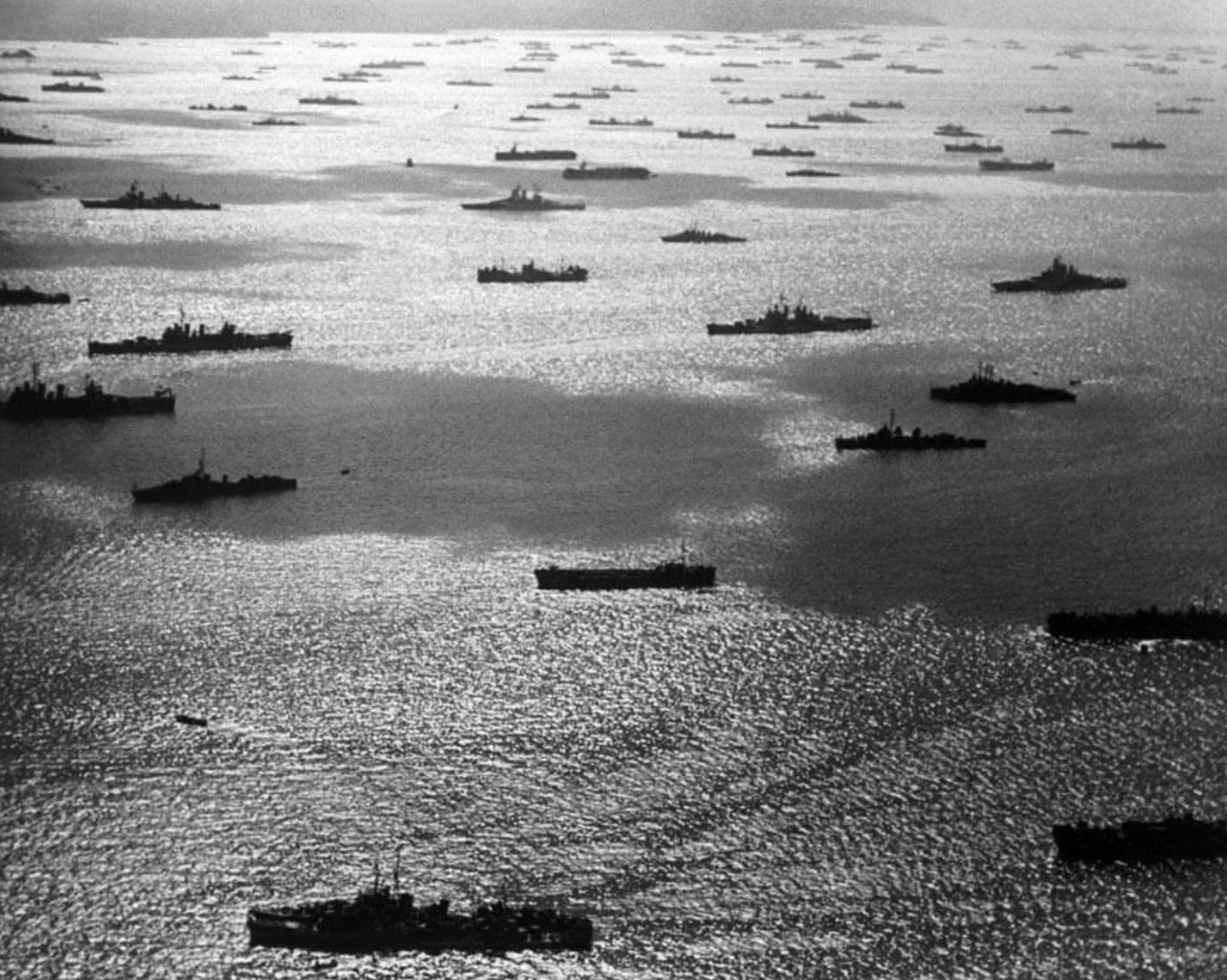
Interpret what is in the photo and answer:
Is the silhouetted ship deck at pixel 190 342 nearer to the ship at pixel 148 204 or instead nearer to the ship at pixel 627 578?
the ship at pixel 627 578

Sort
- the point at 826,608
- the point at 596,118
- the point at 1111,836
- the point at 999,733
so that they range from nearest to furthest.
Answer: the point at 1111,836 → the point at 999,733 → the point at 826,608 → the point at 596,118

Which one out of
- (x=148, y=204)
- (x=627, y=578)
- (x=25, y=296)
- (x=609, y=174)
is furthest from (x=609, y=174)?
(x=627, y=578)

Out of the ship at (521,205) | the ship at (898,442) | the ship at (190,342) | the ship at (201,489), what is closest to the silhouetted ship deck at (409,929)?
the ship at (201,489)

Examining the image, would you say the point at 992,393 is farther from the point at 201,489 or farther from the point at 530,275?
the point at 530,275

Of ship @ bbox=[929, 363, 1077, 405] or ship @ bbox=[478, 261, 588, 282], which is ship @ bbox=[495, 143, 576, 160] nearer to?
ship @ bbox=[478, 261, 588, 282]

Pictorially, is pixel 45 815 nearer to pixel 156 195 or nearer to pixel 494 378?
pixel 494 378

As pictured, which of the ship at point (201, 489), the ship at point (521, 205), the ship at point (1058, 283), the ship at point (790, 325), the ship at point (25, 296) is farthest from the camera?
the ship at point (521, 205)

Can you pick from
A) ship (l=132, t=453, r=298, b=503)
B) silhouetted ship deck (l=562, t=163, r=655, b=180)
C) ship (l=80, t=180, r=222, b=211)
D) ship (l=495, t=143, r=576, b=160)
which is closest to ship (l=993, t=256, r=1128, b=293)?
ship (l=132, t=453, r=298, b=503)

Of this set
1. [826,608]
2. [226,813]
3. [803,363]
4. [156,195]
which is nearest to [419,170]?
[156,195]
